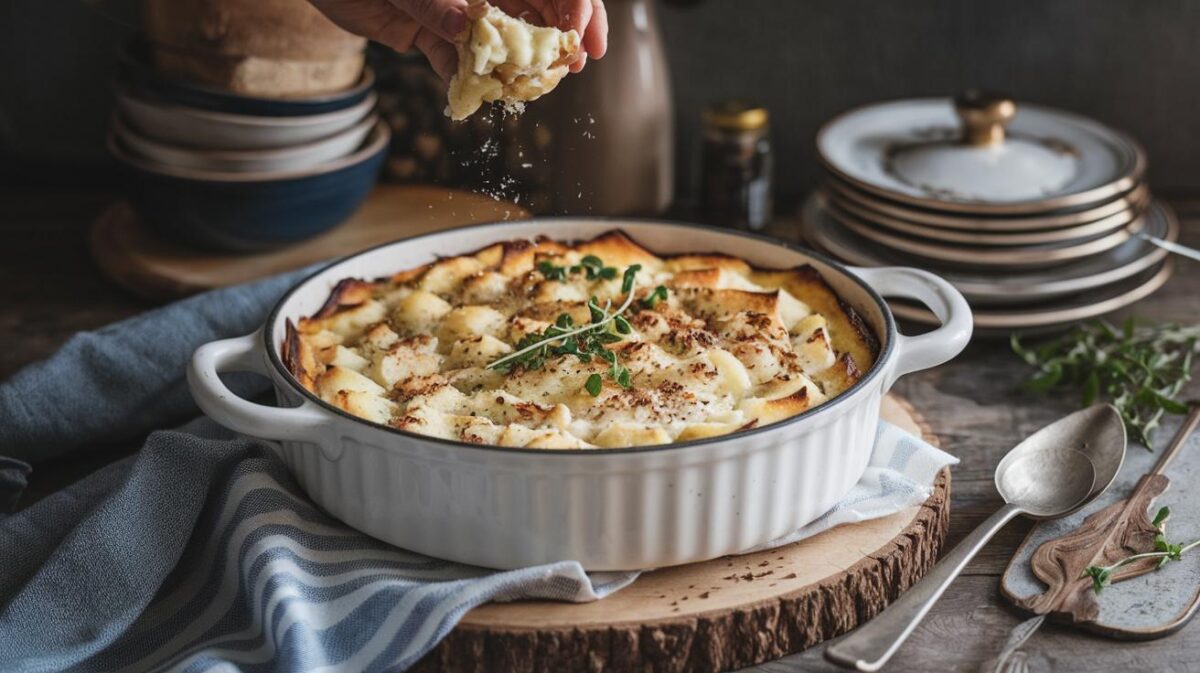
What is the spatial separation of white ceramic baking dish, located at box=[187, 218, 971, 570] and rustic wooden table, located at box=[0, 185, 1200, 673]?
0.20m

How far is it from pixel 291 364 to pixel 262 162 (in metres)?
0.85

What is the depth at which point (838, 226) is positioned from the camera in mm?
2707

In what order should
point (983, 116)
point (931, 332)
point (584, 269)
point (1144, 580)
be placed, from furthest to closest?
point (983, 116), point (584, 269), point (931, 332), point (1144, 580)

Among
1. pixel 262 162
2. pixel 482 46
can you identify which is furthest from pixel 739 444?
pixel 262 162

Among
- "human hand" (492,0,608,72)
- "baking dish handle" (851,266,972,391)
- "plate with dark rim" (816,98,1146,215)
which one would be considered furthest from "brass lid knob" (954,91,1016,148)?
"human hand" (492,0,608,72)

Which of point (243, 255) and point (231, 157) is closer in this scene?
point (231, 157)

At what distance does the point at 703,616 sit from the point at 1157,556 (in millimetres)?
634

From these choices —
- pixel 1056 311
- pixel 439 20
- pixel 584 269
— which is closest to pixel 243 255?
pixel 584 269

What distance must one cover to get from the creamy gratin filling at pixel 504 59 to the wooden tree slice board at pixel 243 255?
573mm

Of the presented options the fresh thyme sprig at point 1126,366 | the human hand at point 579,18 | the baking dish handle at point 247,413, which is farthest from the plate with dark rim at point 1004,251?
the baking dish handle at point 247,413

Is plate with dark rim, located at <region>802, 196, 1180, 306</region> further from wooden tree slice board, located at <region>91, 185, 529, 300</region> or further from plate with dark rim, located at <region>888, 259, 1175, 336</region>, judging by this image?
wooden tree slice board, located at <region>91, 185, 529, 300</region>

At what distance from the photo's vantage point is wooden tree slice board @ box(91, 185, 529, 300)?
8.41 ft

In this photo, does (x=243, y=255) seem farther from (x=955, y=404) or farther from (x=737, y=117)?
(x=955, y=404)

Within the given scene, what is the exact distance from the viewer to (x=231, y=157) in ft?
8.13
